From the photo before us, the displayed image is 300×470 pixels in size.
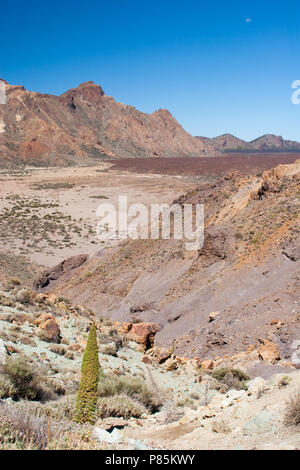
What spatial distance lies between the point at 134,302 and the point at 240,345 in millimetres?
6212

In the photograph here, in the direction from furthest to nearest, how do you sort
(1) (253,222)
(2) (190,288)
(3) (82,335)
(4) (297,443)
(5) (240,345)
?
(1) (253,222) < (2) (190,288) < (5) (240,345) < (3) (82,335) < (4) (297,443)

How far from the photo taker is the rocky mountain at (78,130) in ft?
412

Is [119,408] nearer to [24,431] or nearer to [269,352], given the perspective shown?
[24,431]

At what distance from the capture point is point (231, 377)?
26.8 ft

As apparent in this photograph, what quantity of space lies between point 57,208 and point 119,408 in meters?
50.1

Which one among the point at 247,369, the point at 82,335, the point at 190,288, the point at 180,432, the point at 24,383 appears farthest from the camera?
the point at 190,288

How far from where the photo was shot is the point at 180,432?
517cm

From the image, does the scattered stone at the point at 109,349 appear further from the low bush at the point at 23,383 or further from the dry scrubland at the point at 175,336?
the low bush at the point at 23,383

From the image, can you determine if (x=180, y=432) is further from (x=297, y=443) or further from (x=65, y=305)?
(x=65, y=305)

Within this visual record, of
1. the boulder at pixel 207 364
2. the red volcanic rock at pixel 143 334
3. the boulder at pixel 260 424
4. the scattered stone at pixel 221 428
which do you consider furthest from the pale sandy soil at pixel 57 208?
the boulder at pixel 260 424

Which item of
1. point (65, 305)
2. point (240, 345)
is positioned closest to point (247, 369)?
point (240, 345)

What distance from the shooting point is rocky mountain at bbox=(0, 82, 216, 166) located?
125m

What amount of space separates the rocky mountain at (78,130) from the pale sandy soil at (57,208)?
3013 cm

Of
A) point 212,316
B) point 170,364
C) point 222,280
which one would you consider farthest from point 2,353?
point 222,280
